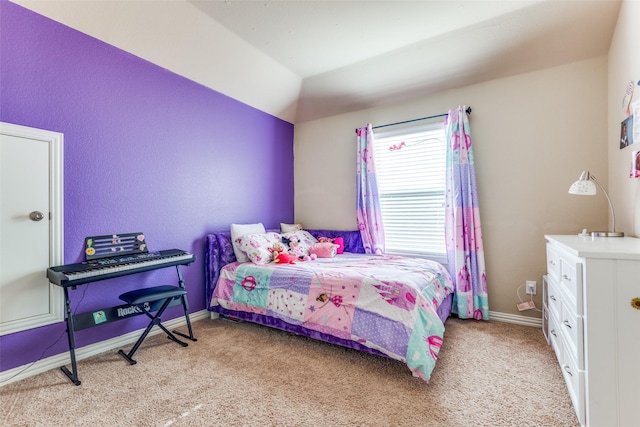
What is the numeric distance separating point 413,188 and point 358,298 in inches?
67.4

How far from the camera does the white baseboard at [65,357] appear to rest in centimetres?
179

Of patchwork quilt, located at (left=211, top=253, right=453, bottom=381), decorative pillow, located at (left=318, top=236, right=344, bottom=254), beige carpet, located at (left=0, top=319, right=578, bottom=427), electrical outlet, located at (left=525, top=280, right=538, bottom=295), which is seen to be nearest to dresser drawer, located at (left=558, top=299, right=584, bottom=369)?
beige carpet, located at (left=0, top=319, right=578, bottom=427)

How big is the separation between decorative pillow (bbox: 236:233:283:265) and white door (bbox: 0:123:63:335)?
1386 millimetres

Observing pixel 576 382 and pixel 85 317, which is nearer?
pixel 576 382

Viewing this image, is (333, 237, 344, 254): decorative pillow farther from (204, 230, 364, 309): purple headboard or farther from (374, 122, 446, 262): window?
(204, 230, 364, 309): purple headboard

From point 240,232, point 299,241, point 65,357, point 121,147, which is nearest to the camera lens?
point 65,357

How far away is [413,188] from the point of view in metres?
3.26

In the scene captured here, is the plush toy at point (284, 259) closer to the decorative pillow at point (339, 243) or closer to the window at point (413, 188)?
the decorative pillow at point (339, 243)

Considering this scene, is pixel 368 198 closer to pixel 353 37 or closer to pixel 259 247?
pixel 259 247

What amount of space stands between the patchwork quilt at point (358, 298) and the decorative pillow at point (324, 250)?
243 millimetres

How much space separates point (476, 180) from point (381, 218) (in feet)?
3.50

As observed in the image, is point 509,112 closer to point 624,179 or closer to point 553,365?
point 624,179

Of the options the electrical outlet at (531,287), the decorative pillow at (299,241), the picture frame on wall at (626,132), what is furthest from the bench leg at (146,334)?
the picture frame on wall at (626,132)

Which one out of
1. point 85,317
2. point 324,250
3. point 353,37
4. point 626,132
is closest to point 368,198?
point 324,250
